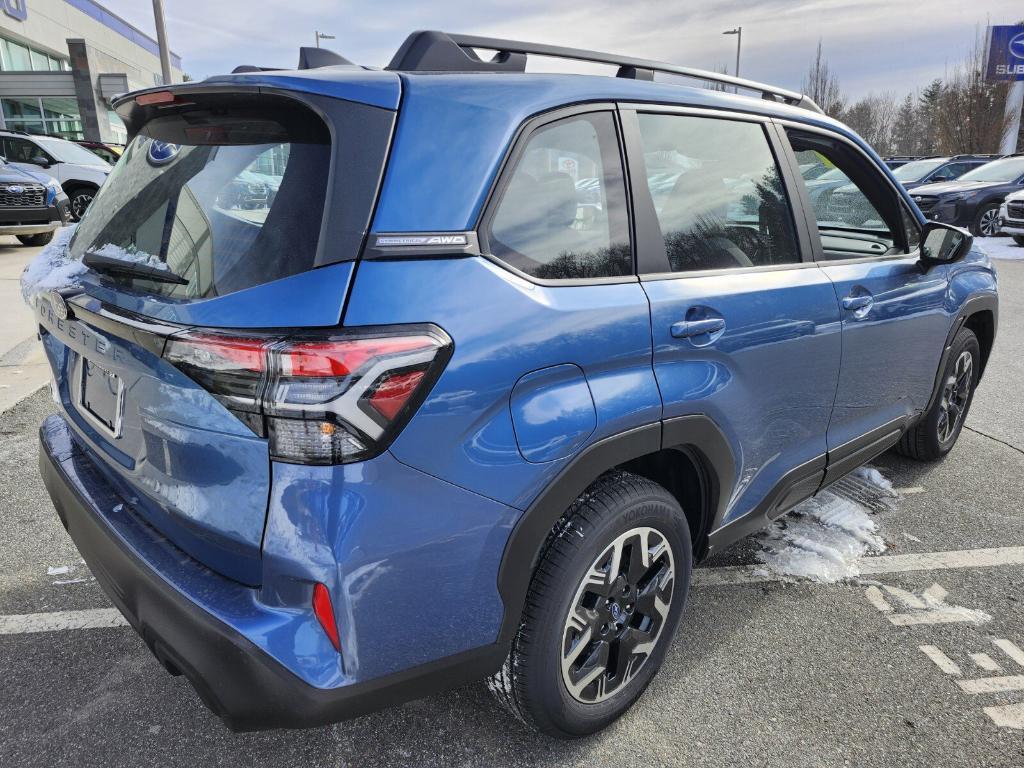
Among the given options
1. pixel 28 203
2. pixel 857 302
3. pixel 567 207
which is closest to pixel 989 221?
pixel 857 302

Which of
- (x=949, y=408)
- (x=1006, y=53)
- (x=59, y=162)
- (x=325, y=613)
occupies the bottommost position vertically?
(x=949, y=408)

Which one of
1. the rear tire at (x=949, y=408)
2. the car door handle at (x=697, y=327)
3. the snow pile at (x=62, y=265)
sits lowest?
the rear tire at (x=949, y=408)

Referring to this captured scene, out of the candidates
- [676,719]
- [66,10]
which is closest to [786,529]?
[676,719]

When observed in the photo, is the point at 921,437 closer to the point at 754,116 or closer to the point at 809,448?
the point at 809,448

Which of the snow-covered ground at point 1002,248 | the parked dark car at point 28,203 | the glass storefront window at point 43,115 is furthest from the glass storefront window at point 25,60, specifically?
the snow-covered ground at point 1002,248

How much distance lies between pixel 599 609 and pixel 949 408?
2.92 meters

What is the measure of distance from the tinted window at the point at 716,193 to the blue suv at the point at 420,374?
0.01 metres

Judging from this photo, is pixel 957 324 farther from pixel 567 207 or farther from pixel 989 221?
pixel 989 221

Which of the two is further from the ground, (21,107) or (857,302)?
(21,107)

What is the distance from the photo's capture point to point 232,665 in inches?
58.7

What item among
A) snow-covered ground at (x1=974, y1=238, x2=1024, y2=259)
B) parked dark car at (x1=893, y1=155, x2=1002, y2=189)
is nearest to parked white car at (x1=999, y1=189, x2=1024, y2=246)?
snow-covered ground at (x1=974, y1=238, x2=1024, y2=259)

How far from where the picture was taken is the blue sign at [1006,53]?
99.7ft

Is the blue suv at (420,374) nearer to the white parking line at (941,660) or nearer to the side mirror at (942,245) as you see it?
the white parking line at (941,660)

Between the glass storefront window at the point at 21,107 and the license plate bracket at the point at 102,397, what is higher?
the glass storefront window at the point at 21,107
